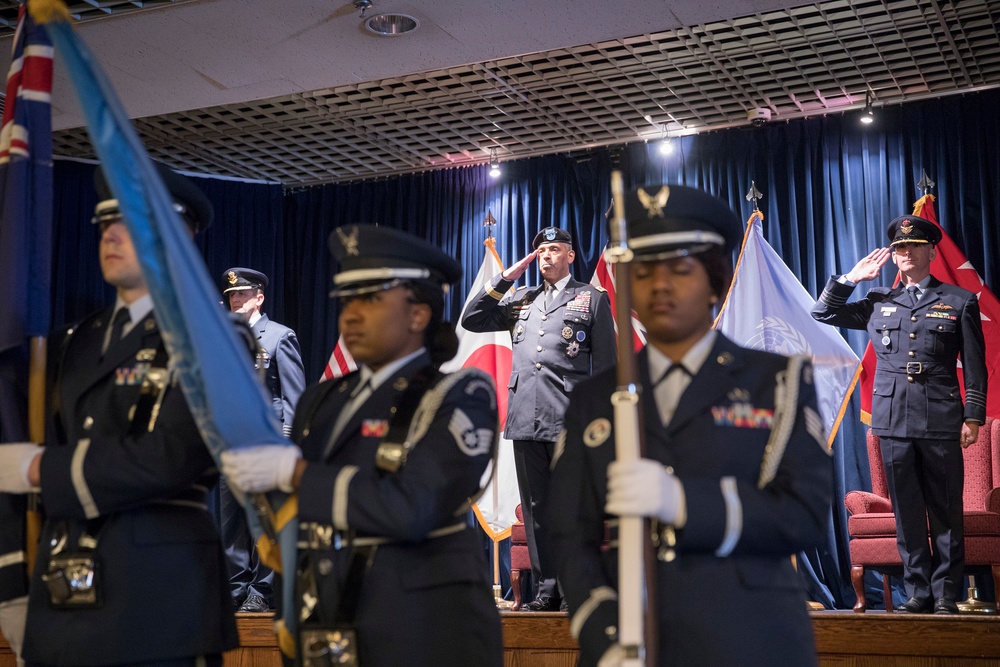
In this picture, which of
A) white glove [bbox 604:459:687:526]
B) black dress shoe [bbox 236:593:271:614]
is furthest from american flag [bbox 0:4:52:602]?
black dress shoe [bbox 236:593:271:614]

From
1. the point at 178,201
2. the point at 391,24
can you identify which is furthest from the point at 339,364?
the point at 178,201

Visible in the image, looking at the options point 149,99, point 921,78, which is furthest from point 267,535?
point 921,78

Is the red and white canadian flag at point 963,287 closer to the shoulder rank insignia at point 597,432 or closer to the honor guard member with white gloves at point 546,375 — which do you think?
the honor guard member with white gloves at point 546,375

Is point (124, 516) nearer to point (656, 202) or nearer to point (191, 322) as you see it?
point (191, 322)

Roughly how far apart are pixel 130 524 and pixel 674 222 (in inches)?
46.8

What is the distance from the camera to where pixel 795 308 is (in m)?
6.38

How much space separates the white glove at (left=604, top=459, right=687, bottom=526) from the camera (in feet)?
5.44

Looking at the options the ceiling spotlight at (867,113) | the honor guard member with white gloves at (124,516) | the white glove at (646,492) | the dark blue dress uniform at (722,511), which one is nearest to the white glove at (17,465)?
the honor guard member with white gloves at (124,516)

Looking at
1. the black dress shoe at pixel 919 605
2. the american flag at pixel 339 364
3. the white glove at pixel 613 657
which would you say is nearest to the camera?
A: the white glove at pixel 613 657

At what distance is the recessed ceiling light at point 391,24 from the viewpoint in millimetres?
5043

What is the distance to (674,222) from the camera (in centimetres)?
193

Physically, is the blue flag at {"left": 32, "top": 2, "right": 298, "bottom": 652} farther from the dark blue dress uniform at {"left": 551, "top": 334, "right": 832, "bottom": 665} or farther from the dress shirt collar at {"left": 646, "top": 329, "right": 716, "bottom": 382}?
the dress shirt collar at {"left": 646, "top": 329, "right": 716, "bottom": 382}

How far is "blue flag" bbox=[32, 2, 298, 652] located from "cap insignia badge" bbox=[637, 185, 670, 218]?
0.82 meters

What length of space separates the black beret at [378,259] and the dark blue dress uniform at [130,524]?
410 mm
